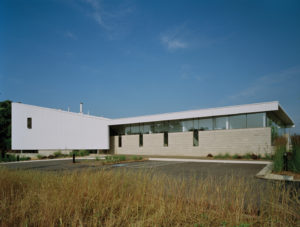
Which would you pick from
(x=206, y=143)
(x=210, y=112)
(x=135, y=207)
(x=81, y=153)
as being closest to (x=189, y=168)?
(x=135, y=207)

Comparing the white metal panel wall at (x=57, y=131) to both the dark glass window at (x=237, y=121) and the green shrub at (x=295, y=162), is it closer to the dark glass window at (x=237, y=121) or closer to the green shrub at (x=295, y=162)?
the dark glass window at (x=237, y=121)


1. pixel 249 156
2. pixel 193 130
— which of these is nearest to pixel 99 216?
pixel 249 156

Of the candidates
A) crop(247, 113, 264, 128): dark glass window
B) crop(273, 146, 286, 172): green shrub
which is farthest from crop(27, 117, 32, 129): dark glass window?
crop(273, 146, 286, 172): green shrub

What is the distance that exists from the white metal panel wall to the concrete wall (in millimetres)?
3329

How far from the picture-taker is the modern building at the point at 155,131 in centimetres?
1900

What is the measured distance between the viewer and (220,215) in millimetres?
3324

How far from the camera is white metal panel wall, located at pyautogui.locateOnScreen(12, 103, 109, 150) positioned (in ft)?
87.0

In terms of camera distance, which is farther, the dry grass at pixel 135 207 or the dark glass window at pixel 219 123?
the dark glass window at pixel 219 123

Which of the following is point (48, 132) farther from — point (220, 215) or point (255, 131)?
point (220, 215)

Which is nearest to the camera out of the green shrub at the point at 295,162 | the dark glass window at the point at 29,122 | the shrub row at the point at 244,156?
the green shrub at the point at 295,162

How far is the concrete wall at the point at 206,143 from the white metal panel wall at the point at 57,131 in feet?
10.9

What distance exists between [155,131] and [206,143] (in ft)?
21.1

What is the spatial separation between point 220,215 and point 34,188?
12.6ft

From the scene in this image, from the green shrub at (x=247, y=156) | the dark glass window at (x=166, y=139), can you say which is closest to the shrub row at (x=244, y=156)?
the green shrub at (x=247, y=156)
